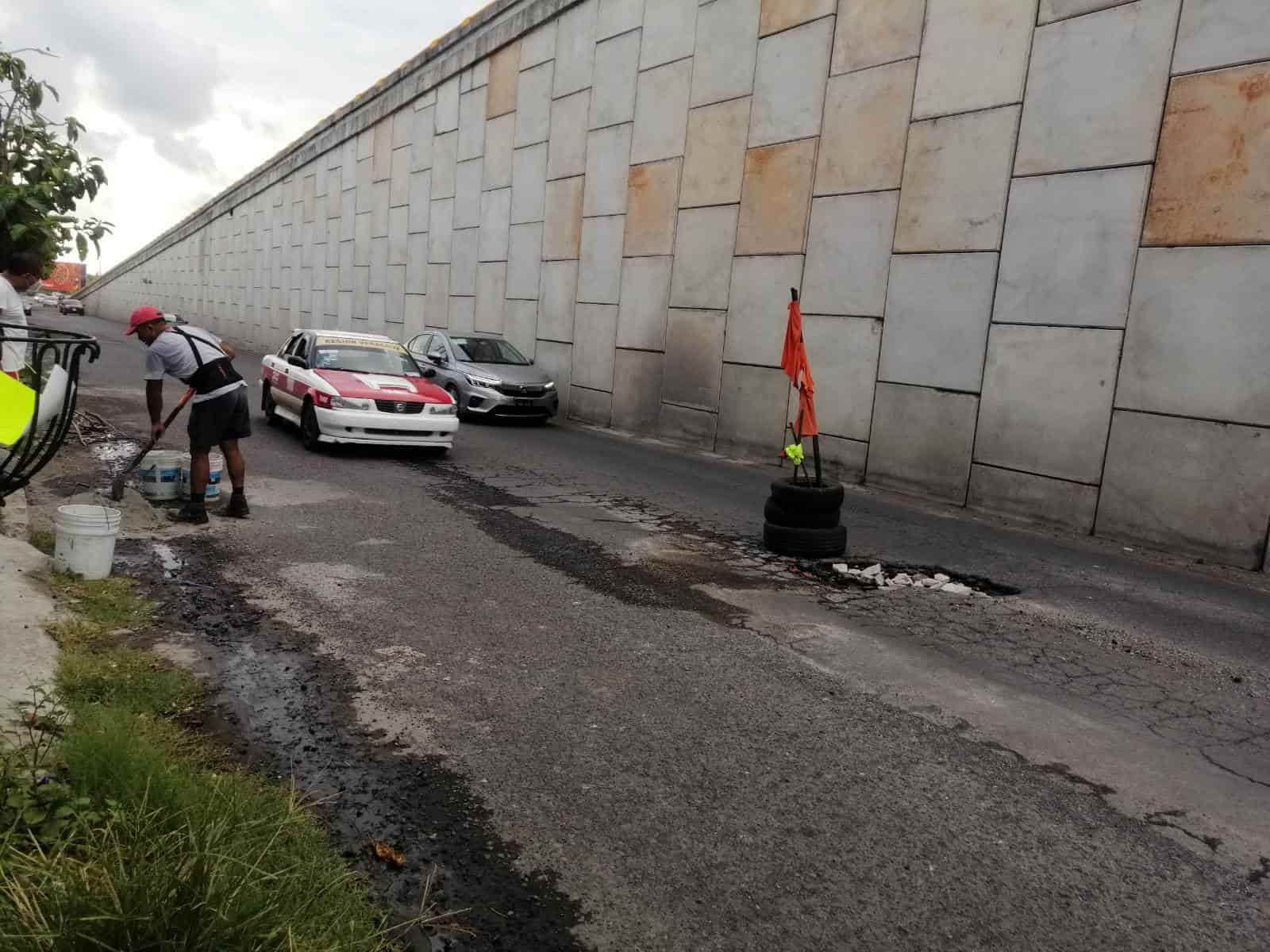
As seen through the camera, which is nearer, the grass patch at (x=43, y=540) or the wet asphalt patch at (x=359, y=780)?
the wet asphalt patch at (x=359, y=780)

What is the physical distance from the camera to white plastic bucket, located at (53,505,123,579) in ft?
19.0

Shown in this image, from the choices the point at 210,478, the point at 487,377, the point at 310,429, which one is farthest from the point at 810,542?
the point at 487,377

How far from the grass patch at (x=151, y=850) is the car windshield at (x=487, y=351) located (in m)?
14.2

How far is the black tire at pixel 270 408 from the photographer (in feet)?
45.7

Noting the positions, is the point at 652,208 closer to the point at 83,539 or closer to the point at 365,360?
the point at 365,360

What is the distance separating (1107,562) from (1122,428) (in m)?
1.74

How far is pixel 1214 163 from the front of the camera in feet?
29.5

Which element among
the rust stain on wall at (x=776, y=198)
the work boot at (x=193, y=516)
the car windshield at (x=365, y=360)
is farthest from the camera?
the rust stain on wall at (x=776, y=198)

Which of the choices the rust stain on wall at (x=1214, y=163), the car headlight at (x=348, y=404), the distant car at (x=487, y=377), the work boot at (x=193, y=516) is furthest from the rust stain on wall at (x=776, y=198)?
the work boot at (x=193, y=516)

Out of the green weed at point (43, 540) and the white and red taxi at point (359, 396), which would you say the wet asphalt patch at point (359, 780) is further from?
the white and red taxi at point (359, 396)

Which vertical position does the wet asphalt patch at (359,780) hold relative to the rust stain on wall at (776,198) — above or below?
below

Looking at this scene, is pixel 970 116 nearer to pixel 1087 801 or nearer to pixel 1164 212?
pixel 1164 212

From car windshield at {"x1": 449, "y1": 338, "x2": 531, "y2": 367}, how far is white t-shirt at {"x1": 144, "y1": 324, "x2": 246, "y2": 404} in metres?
9.71

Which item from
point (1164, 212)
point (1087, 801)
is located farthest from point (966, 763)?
point (1164, 212)
